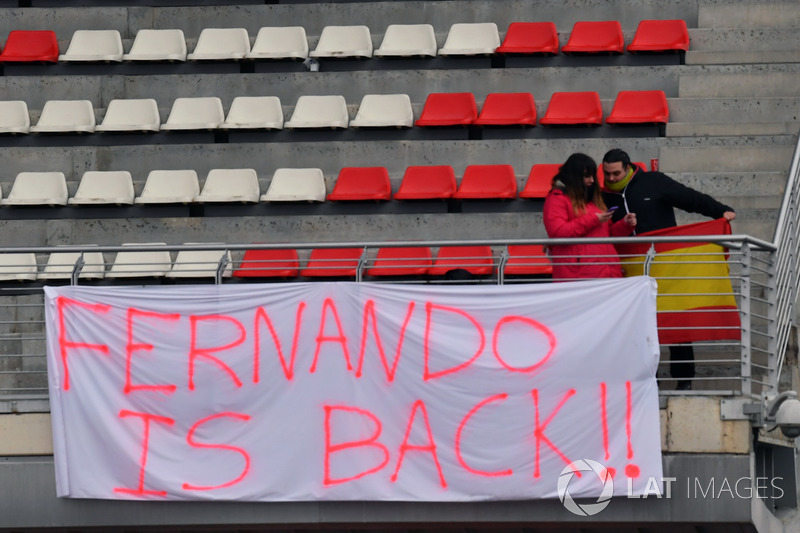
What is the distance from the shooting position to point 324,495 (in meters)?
7.73

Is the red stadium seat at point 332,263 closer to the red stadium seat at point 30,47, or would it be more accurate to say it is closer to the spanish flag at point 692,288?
the spanish flag at point 692,288

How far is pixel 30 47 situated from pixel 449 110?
4.43m

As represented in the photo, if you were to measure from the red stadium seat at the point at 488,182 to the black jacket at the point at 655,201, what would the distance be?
3.11m

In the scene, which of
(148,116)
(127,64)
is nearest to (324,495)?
(148,116)

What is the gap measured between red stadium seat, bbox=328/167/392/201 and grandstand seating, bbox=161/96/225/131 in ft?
4.86

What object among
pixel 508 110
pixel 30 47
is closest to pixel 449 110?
pixel 508 110

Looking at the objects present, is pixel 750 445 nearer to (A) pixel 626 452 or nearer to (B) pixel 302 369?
(A) pixel 626 452

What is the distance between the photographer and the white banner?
25.0 feet

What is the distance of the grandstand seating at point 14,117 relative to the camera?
512 inches

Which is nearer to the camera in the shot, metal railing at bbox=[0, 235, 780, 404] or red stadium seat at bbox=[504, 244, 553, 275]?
metal railing at bbox=[0, 235, 780, 404]

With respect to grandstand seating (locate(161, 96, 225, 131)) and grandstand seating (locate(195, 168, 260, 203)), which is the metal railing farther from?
grandstand seating (locate(161, 96, 225, 131))

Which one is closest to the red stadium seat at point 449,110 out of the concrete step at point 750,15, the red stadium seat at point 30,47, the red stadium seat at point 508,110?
the red stadium seat at point 508,110

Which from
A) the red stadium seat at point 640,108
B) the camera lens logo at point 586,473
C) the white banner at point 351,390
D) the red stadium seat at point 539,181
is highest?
the red stadium seat at point 640,108

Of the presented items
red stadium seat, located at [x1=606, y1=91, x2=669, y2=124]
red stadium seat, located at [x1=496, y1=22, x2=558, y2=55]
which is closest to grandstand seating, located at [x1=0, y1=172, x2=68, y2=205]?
red stadium seat, located at [x1=496, y1=22, x2=558, y2=55]
